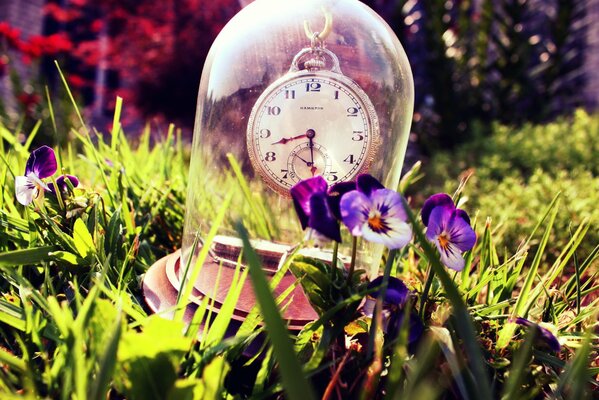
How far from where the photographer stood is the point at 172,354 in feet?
2.58

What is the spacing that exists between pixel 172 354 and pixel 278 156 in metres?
0.64

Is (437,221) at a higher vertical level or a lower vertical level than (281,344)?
higher

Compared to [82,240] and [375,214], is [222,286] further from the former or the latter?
[375,214]

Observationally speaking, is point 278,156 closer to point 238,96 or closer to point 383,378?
point 238,96

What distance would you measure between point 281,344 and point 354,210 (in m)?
0.31

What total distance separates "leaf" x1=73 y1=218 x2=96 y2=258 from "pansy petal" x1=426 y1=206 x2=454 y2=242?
30.9 inches

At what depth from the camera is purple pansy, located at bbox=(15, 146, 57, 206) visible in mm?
1197

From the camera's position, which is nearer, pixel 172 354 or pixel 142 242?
pixel 172 354

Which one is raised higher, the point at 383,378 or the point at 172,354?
the point at 172,354

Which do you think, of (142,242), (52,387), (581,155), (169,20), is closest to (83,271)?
(142,242)

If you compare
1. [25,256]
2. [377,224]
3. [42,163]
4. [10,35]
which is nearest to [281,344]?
[377,224]

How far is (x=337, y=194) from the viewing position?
94 centimetres

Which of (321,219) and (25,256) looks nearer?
(321,219)

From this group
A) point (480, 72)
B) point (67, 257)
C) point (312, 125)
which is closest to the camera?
point (67, 257)
